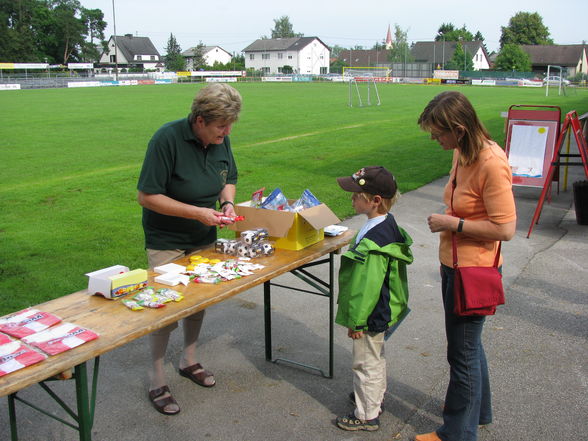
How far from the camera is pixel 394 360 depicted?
4457 mm

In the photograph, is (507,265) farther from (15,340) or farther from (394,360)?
(15,340)

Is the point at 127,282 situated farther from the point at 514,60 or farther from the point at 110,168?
the point at 514,60

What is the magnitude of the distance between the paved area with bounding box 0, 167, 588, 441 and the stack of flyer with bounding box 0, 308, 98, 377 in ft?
3.76

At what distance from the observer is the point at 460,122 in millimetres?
2818

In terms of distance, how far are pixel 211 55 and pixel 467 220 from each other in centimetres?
12776

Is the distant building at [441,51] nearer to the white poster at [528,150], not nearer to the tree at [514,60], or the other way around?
the tree at [514,60]

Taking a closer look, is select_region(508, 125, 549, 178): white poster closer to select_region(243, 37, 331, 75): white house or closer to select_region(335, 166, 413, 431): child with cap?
select_region(335, 166, 413, 431): child with cap

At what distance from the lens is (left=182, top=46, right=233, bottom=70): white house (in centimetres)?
12194

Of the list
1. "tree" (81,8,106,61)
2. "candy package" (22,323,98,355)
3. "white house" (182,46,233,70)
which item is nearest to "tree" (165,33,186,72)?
"white house" (182,46,233,70)

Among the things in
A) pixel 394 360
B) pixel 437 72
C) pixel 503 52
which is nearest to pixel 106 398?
pixel 394 360

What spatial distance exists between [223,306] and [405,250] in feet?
8.56

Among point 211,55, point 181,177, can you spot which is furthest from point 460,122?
point 211,55

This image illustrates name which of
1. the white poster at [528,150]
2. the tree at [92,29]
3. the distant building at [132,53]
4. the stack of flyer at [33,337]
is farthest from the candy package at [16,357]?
the distant building at [132,53]

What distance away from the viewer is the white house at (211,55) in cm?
12194
